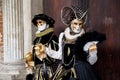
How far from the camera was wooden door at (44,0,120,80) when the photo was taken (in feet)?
15.3

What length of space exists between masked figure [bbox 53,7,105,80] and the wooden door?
0.31m

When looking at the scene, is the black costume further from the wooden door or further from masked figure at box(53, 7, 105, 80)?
the wooden door

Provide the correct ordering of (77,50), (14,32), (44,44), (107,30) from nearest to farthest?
(77,50) → (44,44) → (107,30) → (14,32)

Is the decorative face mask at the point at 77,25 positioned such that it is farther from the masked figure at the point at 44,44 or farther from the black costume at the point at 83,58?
the masked figure at the point at 44,44

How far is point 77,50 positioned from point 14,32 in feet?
4.87

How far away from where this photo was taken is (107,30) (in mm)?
4723

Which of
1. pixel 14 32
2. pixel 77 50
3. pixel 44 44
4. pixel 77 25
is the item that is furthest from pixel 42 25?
pixel 14 32

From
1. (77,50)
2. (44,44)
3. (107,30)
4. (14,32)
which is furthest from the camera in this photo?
(14,32)

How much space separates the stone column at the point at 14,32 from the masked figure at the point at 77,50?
1118mm

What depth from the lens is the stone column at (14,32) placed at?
553cm

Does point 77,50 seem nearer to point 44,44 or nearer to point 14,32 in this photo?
point 44,44

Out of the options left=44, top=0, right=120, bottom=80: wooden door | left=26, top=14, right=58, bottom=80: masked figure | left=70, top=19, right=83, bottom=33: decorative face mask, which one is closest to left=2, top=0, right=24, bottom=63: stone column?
left=26, top=14, right=58, bottom=80: masked figure

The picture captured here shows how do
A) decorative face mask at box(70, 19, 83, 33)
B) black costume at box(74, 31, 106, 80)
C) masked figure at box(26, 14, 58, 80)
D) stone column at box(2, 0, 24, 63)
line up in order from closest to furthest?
black costume at box(74, 31, 106, 80) → decorative face mask at box(70, 19, 83, 33) → masked figure at box(26, 14, 58, 80) → stone column at box(2, 0, 24, 63)

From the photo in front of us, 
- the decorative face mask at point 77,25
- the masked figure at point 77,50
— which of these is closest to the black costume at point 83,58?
the masked figure at point 77,50
